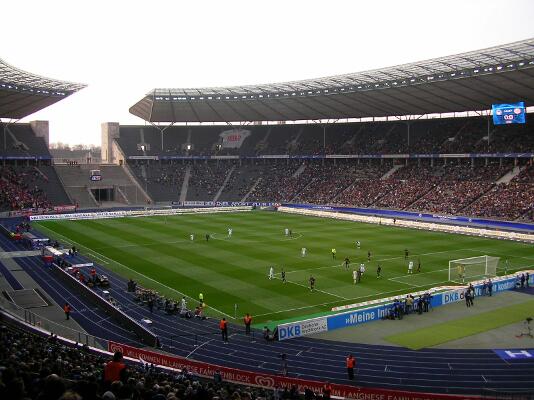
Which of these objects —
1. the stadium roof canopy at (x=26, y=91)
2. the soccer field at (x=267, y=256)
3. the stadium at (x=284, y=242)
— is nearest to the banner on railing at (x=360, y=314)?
the stadium at (x=284, y=242)

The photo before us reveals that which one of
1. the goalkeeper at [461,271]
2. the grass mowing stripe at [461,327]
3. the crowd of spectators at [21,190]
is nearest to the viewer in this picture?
the grass mowing stripe at [461,327]

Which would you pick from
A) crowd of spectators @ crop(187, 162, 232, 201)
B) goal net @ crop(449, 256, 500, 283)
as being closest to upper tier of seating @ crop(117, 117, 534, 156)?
crowd of spectators @ crop(187, 162, 232, 201)

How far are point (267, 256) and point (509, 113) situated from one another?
1352 inches

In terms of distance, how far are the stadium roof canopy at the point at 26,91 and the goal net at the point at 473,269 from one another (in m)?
44.8

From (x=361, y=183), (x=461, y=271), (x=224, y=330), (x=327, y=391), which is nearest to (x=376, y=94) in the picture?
(x=361, y=183)

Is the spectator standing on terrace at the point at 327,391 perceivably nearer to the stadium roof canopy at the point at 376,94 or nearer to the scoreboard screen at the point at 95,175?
the stadium roof canopy at the point at 376,94

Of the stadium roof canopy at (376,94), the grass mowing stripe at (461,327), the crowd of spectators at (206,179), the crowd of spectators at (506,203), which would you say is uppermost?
the stadium roof canopy at (376,94)

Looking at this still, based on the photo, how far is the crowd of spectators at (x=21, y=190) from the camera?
240 ft

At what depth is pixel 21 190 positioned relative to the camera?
77.2 m

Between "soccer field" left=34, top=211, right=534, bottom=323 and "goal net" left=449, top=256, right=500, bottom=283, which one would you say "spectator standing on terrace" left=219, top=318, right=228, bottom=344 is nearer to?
"soccer field" left=34, top=211, right=534, bottom=323

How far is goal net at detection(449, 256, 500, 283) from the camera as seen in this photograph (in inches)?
1350

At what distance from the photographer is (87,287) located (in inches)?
1219

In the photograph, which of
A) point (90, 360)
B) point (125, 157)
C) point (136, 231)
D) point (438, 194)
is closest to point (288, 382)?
point (90, 360)

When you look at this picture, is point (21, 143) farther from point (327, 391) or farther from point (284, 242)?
point (327, 391)
